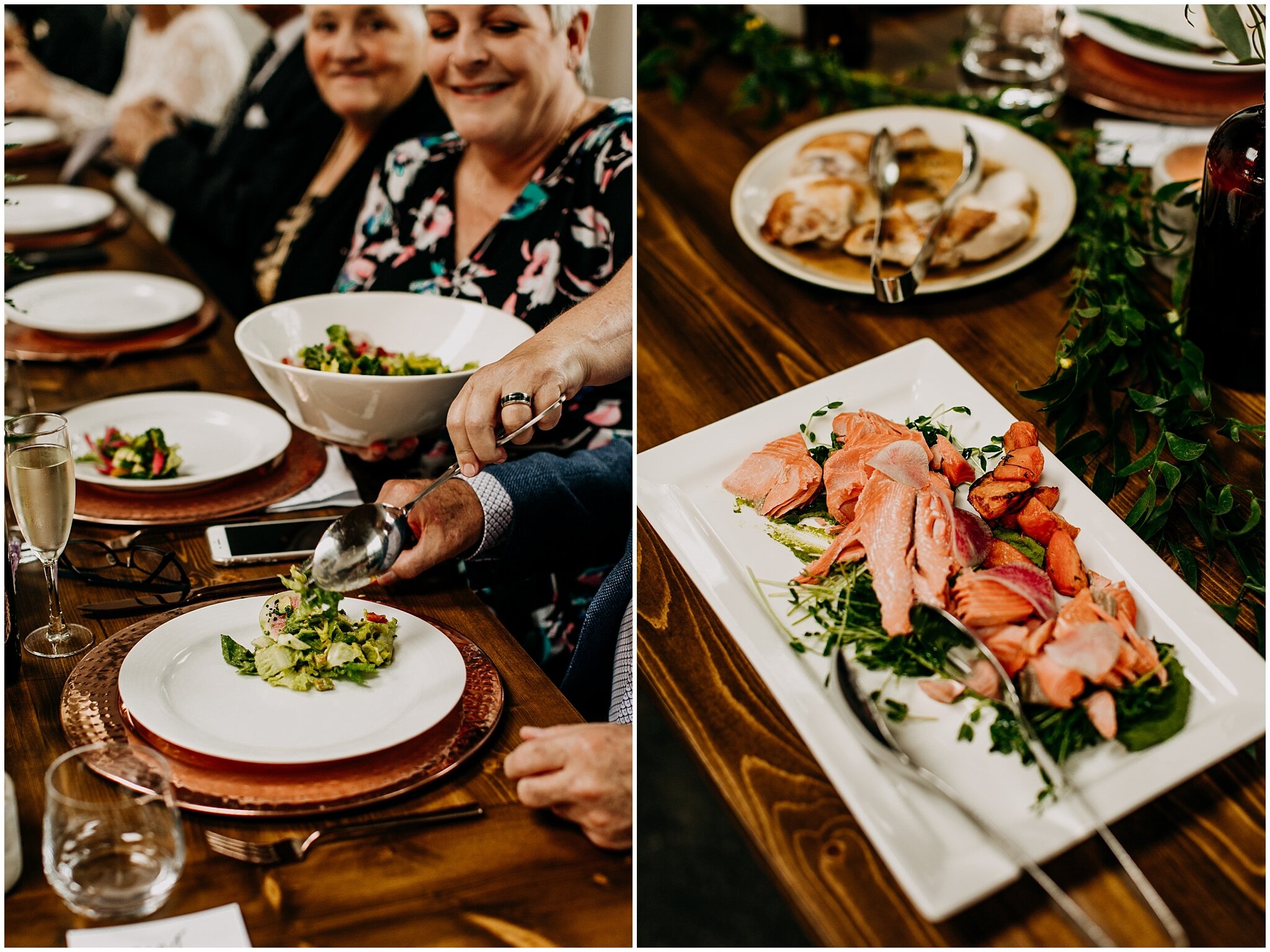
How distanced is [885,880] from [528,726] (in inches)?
13.4

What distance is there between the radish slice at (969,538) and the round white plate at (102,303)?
1.49 metres

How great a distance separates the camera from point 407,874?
919mm

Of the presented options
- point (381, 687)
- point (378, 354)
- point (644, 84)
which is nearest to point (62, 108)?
point (644, 84)

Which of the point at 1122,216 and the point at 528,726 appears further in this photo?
the point at 1122,216

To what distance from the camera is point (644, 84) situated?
7.52 feet

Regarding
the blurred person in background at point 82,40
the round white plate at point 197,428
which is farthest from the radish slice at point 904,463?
the blurred person in background at point 82,40

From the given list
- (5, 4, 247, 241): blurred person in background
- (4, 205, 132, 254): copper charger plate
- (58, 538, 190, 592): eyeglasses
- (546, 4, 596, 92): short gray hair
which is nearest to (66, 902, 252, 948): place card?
(58, 538, 190, 592): eyeglasses

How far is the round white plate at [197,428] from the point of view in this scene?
152cm

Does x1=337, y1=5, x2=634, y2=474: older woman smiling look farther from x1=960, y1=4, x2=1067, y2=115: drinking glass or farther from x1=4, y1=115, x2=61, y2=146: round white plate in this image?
x1=4, y1=115, x2=61, y2=146: round white plate

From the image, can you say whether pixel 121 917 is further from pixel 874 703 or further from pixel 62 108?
pixel 62 108

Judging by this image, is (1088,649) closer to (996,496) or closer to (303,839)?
(996,496)

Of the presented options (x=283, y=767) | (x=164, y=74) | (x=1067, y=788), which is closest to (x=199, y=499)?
(x=283, y=767)

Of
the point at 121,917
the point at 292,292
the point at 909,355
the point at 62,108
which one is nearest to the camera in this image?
the point at 121,917

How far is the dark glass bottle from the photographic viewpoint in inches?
50.9
